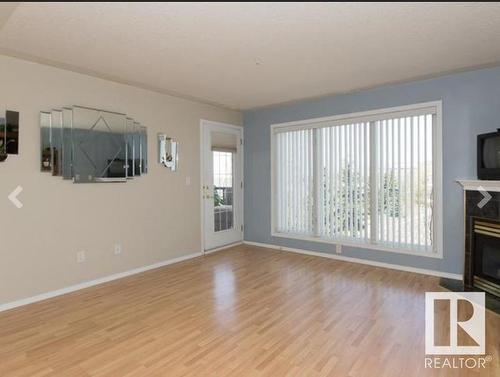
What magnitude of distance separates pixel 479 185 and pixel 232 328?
294 centimetres

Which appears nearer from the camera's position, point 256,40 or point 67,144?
point 256,40

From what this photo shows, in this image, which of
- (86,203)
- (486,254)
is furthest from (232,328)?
(486,254)

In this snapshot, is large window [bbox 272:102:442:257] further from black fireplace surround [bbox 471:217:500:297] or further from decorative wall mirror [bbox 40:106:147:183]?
decorative wall mirror [bbox 40:106:147:183]

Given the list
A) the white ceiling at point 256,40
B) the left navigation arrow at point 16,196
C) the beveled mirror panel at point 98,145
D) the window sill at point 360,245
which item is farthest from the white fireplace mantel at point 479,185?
the left navigation arrow at point 16,196

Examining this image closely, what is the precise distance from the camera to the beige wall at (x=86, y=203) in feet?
10.0

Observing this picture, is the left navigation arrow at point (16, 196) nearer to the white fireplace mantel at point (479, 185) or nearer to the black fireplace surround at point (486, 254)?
the white fireplace mantel at point (479, 185)

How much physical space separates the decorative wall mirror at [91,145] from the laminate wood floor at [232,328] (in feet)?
4.44

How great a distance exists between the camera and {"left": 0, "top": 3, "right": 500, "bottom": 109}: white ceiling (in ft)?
7.13

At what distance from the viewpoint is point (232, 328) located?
8.45ft

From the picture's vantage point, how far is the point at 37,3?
208 centimetres

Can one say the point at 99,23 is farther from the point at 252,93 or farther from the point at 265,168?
the point at 265,168

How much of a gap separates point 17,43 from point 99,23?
974mm

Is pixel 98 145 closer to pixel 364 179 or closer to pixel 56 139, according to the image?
pixel 56 139

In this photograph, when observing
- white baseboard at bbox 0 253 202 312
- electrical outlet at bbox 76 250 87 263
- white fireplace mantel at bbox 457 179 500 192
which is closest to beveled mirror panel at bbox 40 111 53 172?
electrical outlet at bbox 76 250 87 263
